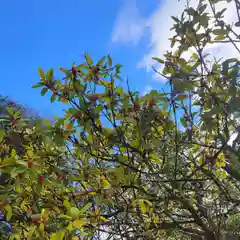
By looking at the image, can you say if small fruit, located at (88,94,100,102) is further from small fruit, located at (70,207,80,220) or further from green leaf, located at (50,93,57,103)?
small fruit, located at (70,207,80,220)

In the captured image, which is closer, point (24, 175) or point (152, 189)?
point (24, 175)

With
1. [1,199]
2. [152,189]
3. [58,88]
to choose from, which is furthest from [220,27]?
[1,199]

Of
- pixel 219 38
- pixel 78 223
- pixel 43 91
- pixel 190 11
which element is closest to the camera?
pixel 78 223

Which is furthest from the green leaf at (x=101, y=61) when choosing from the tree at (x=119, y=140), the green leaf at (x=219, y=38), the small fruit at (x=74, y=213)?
the small fruit at (x=74, y=213)

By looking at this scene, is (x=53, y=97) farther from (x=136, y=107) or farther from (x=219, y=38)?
(x=219, y=38)

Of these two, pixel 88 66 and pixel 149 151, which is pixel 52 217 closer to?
pixel 149 151

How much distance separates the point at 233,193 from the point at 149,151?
0.65m

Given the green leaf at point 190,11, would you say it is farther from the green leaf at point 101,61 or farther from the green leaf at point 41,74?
the green leaf at point 41,74

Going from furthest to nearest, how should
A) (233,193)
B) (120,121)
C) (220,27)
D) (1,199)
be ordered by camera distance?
1. (233,193)
2. (120,121)
3. (220,27)
4. (1,199)

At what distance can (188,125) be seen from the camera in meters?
1.90

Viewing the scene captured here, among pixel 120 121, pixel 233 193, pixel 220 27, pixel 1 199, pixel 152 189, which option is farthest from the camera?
pixel 152 189

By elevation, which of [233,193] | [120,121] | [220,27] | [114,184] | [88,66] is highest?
[88,66]

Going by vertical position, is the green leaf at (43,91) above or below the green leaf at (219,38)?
above

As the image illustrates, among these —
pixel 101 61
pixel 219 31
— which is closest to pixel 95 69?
pixel 101 61
